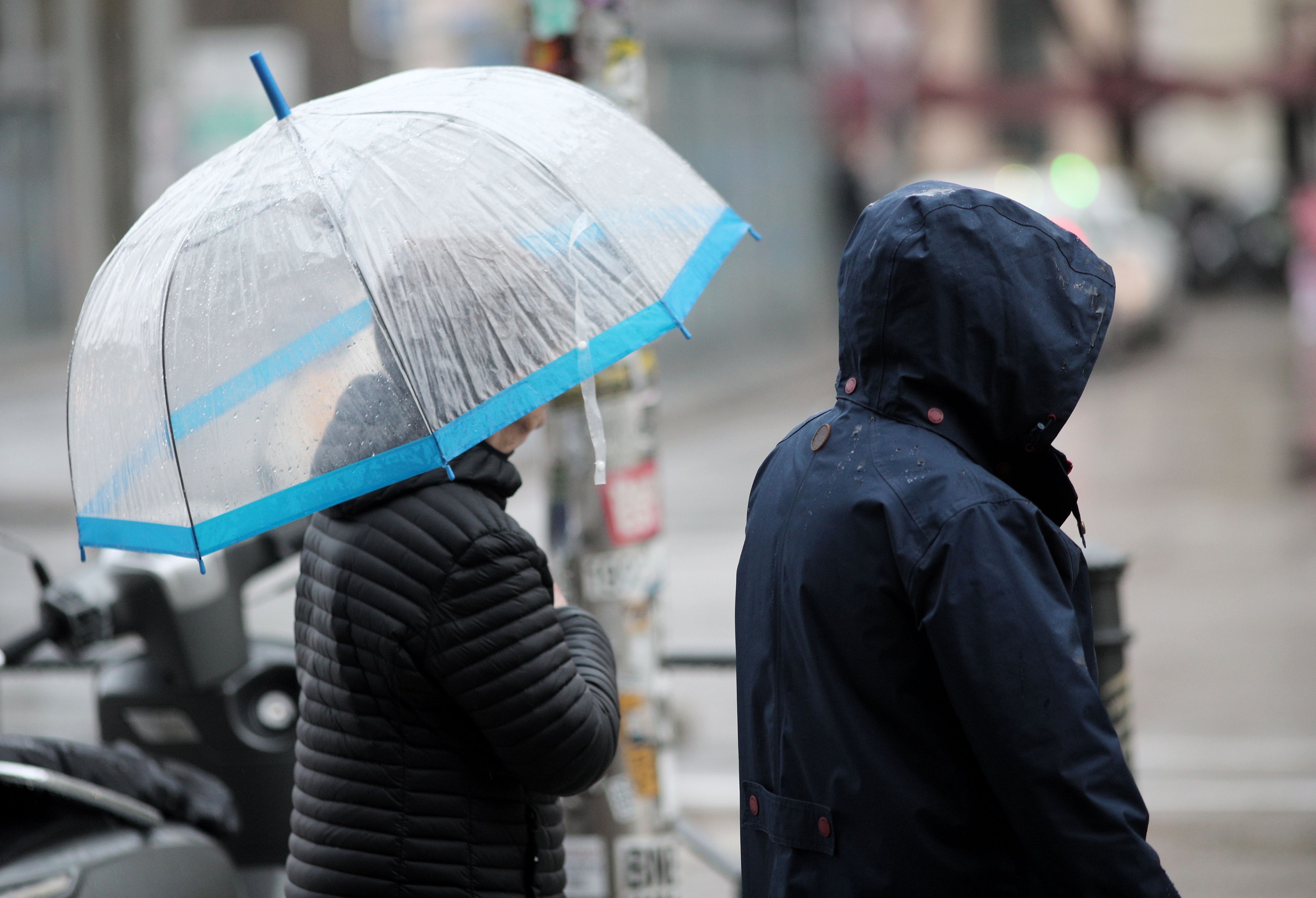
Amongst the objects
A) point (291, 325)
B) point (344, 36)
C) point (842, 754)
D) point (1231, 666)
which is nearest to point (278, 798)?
point (291, 325)

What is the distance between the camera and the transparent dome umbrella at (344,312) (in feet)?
7.58

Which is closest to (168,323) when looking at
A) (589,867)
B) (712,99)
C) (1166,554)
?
(589,867)

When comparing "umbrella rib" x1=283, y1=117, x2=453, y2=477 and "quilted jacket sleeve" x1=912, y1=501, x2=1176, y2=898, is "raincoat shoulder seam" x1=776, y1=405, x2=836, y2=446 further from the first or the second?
"umbrella rib" x1=283, y1=117, x2=453, y2=477

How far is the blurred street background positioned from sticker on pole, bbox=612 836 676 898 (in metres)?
0.52

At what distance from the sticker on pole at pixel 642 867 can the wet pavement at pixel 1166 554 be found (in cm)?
74

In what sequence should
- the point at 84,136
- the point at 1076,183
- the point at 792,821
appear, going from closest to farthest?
1. the point at 792,821
2. the point at 1076,183
3. the point at 84,136

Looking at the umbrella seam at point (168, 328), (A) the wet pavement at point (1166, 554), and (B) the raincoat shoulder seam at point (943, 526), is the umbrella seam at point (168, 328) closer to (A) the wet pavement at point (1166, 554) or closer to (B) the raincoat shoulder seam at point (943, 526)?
(B) the raincoat shoulder seam at point (943, 526)

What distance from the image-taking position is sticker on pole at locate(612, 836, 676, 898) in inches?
144

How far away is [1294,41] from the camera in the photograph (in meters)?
35.0

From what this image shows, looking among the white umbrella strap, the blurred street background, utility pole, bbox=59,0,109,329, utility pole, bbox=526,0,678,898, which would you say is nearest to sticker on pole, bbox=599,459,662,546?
utility pole, bbox=526,0,678,898

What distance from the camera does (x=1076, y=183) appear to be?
1902 centimetres

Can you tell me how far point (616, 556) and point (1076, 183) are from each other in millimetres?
16689

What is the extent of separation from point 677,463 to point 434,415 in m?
10.9

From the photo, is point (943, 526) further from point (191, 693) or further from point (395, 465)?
point (191, 693)
